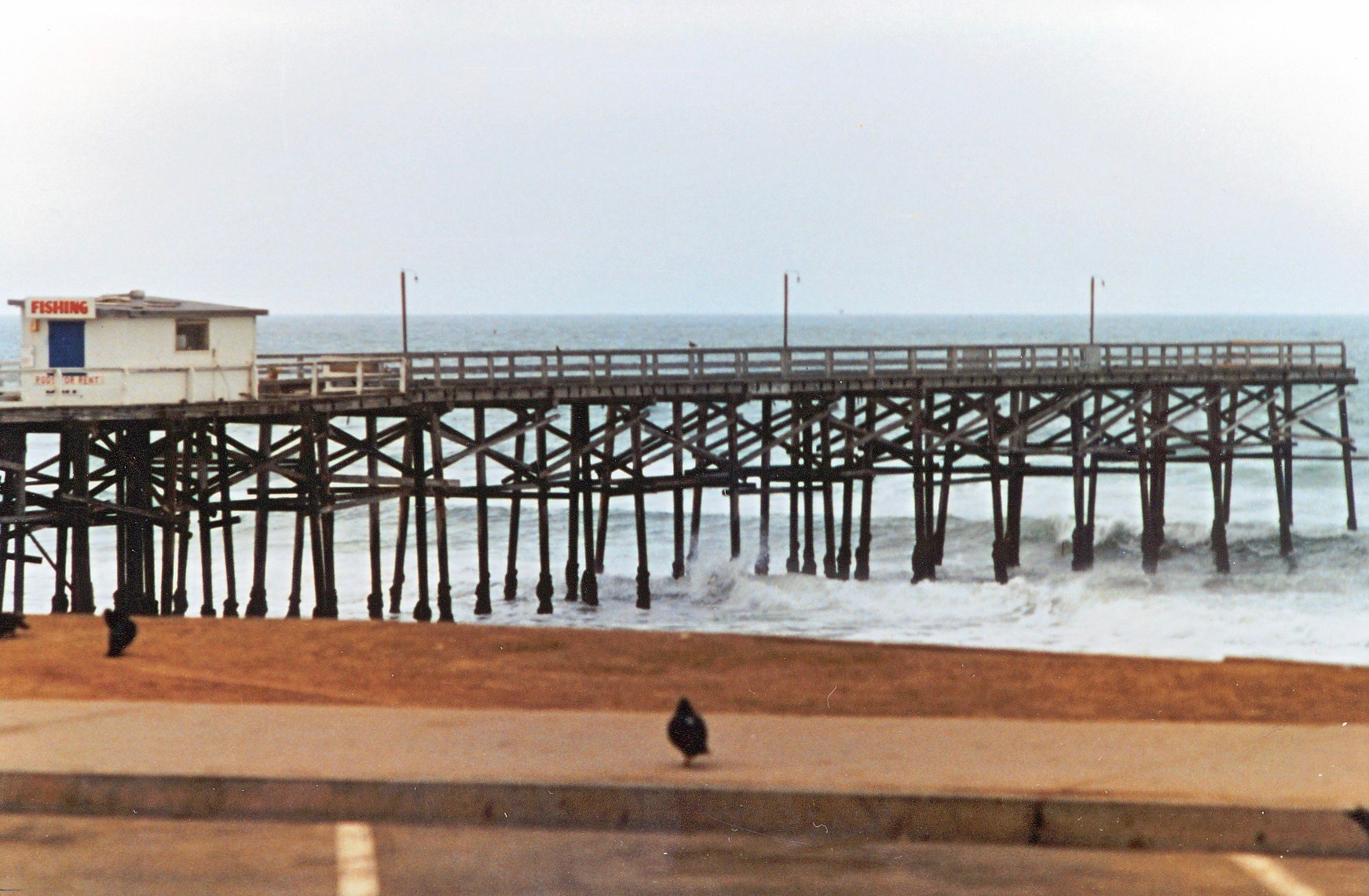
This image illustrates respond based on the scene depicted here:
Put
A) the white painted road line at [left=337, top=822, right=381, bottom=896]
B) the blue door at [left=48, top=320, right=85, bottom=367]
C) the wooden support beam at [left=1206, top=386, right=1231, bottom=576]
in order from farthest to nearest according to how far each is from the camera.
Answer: the wooden support beam at [left=1206, top=386, right=1231, bottom=576]
the blue door at [left=48, top=320, right=85, bottom=367]
the white painted road line at [left=337, top=822, right=381, bottom=896]

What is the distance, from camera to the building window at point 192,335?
22.2 m

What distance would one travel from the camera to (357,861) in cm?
671

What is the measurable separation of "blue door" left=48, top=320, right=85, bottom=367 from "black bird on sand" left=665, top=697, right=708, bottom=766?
15.6m

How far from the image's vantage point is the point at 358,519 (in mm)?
49719

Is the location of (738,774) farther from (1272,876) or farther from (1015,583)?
(1015,583)

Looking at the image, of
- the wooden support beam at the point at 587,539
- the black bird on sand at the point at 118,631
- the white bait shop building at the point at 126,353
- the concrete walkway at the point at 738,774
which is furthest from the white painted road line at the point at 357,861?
the wooden support beam at the point at 587,539

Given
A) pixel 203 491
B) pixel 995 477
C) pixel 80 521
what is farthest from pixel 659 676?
pixel 995 477

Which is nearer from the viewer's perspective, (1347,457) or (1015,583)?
(1015,583)

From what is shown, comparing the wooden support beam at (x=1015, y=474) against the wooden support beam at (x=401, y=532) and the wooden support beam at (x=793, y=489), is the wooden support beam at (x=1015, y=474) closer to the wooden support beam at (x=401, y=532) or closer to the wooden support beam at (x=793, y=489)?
the wooden support beam at (x=793, y=489)

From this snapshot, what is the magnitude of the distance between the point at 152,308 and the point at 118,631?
1177cm

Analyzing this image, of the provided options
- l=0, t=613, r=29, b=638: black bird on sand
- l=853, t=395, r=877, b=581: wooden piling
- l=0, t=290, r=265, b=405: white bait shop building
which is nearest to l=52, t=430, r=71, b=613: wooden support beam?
l=0, t=290, r=265, b=405: white bait shop building

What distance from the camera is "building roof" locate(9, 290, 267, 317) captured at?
21547 millimetres

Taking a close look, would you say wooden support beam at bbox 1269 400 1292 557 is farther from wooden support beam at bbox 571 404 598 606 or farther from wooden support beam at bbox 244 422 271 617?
wooden support beam at bbox 244 422 271 617

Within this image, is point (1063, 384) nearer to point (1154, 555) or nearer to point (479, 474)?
point (1154, 555)
